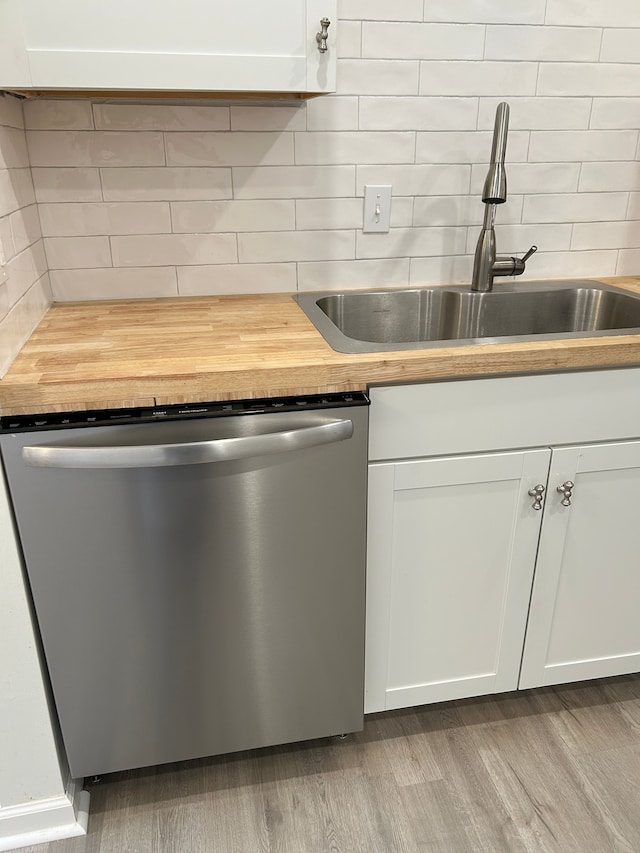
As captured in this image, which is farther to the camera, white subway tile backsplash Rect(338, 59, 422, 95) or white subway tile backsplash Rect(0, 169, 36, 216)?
white subway tile backsplash Rect(338, 59, 422, 95)

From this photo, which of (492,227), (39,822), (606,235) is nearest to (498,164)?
(492,227)

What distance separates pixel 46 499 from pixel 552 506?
1014 mm

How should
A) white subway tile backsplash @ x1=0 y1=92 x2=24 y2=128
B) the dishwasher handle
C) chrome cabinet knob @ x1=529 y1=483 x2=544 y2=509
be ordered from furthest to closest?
1. chrome cabinet knob @ x1=529 y1=483 x2=544 y2=509
2. white subway tile backsplash @ x1=0 y1=92 x2=24 y2=128
3. the dishwasher handle

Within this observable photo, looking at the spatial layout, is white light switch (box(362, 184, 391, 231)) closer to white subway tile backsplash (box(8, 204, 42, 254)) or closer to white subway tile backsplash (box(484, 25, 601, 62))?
white subway tile backsplash (box(484, 25, 601, 62))

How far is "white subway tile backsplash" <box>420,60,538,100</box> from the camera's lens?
1.67 metres

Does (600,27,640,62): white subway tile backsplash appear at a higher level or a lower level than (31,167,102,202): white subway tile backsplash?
higher

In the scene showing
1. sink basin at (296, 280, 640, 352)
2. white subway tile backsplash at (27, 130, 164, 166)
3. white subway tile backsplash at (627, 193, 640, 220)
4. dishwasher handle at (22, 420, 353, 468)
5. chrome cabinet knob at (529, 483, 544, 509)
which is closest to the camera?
dishwasher handle at (22, 420, 353, 468)

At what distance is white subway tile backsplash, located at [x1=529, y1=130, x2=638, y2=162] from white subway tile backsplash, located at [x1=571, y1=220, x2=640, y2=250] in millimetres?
174

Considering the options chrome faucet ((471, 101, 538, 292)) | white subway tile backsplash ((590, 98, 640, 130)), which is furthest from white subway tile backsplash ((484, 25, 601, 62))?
chrome faucet ((471, 101, 538, 292))

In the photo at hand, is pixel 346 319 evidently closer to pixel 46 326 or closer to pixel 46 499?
pixel 46 326

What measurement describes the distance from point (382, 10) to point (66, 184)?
0.85 meters

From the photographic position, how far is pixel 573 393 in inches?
54.2

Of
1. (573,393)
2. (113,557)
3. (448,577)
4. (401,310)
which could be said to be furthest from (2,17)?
(448,577)

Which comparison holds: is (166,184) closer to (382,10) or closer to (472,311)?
(382,10)
